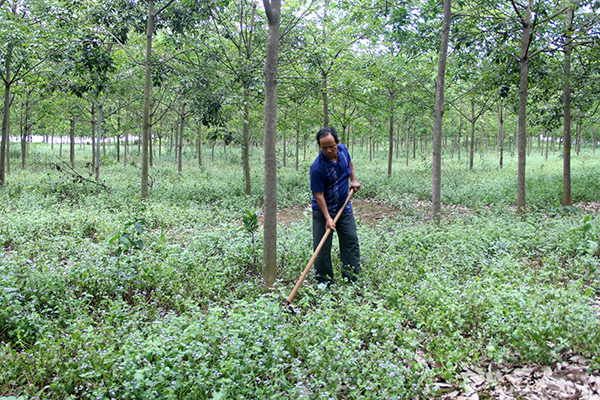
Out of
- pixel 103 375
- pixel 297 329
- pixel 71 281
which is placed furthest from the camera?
pixel 71 281

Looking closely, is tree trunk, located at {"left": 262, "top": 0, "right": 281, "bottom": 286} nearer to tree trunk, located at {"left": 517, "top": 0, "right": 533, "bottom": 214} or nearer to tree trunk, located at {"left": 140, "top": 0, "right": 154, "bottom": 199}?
tree trunk, located at {"left": 140, "top": 0, "right": 154, "bottom": 199}

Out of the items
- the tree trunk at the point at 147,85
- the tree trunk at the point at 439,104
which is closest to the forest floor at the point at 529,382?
the tree trunk at the point at 439,104

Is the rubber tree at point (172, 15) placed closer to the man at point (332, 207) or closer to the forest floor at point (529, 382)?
the man at point (332, 207)

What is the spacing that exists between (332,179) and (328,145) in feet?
1.47

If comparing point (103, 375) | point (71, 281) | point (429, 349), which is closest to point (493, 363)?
point (429, 349)

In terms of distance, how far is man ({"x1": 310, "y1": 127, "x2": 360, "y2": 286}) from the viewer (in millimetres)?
4367

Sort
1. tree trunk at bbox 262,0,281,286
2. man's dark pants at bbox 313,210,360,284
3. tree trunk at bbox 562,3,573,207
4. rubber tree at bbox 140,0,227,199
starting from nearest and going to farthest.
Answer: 1. tree trunk at bbox 262,0,281,286
2. man's dark pants at bbox 313,210,360,284
3. rubber tree at bbox 140,0,227,199
4. tree trunk at bbox 562,3,573,207

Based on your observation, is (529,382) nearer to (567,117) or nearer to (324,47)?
(324,47)

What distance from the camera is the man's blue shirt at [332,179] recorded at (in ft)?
14.3

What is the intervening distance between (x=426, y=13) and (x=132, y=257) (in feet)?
21.6

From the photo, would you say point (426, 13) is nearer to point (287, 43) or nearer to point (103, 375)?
point (287, 43)

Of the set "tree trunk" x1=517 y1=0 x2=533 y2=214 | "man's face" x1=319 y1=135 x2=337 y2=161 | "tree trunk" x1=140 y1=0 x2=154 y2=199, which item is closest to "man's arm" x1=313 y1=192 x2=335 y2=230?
"man's face" x1=319 y1=135 x2=337 y2=161

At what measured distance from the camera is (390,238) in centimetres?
618

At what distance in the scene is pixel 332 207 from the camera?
177 inches
